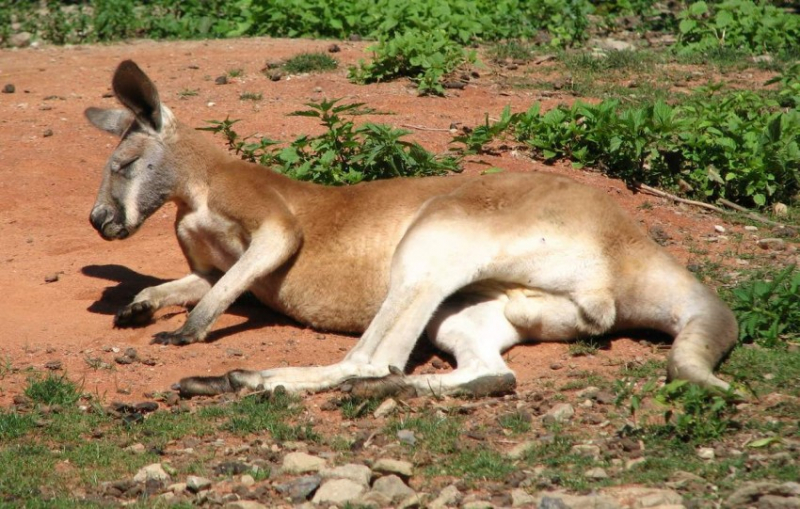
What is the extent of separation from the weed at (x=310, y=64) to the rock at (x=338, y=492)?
647 centimetres

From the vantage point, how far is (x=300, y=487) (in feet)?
13.4

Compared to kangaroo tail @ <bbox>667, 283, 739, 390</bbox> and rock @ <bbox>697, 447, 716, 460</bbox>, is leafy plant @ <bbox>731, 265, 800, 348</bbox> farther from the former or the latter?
rock @ <bbox>697, 447, 716, 460</bbox>

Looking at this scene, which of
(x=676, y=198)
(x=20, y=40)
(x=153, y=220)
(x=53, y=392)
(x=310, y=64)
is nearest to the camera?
(x=53, y=392)

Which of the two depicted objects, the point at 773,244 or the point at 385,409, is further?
the point at 773,244

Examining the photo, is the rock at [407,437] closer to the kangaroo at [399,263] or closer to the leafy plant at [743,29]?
the kangaroo at [399,263]

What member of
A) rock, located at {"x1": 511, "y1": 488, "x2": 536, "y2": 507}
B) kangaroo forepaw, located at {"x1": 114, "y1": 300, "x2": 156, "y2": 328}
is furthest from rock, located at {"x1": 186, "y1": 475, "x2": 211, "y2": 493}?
kangaroo forepaw, located at {"x1": 114, "y1": 300, "x2": 156, "y2": 328}

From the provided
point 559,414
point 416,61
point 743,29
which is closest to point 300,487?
point 559,414

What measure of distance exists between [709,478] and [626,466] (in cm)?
31

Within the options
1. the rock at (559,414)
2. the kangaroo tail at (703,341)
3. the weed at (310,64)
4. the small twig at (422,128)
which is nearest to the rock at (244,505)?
the rock at (559,414)

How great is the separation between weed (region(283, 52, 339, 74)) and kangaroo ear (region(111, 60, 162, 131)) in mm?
3813

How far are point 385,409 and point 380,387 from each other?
5.4 inches

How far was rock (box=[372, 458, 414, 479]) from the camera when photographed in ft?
13.6

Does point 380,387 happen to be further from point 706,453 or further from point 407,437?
point 706,453

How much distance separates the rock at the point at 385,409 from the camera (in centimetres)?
484
